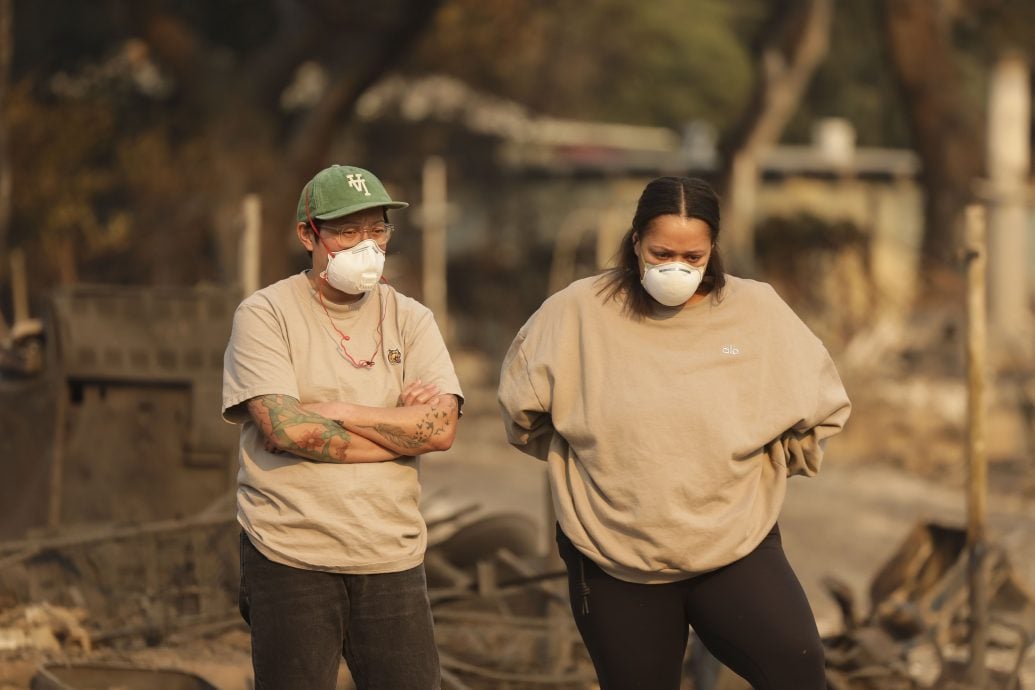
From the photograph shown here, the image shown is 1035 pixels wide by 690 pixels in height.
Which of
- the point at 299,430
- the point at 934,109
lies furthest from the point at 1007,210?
the point at 299,430

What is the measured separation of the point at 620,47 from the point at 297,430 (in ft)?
122

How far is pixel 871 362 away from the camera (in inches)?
542

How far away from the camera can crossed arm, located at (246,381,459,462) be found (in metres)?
3.38

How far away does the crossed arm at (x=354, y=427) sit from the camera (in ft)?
11.1

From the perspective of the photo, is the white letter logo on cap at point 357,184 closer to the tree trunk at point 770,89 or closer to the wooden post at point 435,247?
the wooden post at point 435,247

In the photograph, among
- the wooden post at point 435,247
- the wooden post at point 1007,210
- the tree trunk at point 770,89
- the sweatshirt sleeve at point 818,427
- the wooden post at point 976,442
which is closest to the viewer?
the sweatshirt sleeve at point 818,427

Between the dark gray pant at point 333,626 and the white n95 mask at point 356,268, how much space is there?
1.91 feet

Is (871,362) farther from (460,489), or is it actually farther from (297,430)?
(297,430)

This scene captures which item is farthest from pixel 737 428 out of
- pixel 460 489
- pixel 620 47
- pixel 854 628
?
pixel 620 47

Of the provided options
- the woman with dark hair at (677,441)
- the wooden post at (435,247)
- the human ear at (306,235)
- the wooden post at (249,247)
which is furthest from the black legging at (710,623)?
the wooden post at (435,247)

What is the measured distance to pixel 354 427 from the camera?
3.43m

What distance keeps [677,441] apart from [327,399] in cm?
74

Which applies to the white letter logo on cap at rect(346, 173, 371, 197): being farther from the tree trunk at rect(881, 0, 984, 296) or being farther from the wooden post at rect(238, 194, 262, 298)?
the tree trunk at rect(881, 0, 984, 296)

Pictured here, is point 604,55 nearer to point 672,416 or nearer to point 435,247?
point 435,247
